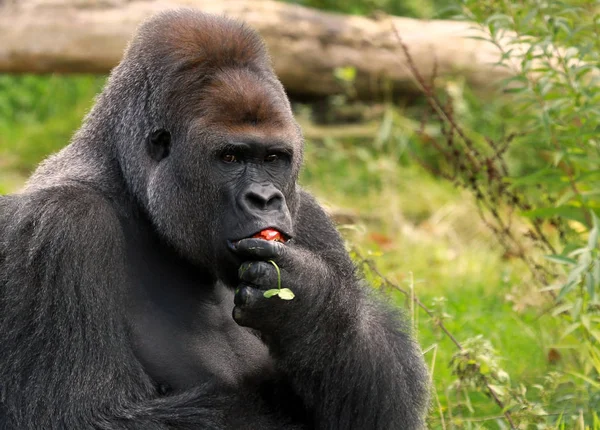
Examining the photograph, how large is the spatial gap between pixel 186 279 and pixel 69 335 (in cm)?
60

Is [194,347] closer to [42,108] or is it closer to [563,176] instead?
[563,176]

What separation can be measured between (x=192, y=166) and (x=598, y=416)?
6.82 ft

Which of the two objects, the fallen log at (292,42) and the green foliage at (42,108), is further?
the green foliage at (42,108)

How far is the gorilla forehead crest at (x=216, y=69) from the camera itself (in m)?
3.34

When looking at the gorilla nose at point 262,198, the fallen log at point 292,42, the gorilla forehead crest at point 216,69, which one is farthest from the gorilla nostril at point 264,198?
the fallen log at point 292,42

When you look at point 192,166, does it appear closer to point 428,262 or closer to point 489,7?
point 489,7

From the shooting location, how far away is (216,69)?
11.3ft

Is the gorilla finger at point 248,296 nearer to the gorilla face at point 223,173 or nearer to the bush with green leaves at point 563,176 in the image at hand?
the gorilla face at point 223,173

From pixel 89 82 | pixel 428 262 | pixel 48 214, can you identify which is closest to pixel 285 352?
pixel 48 214

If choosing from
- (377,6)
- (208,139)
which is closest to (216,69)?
(208,139)

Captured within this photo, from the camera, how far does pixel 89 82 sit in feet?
32.6

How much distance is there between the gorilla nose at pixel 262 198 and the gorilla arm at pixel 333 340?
140mm

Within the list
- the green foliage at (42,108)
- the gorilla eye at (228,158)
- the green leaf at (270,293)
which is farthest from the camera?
the green foliage at (42,108)

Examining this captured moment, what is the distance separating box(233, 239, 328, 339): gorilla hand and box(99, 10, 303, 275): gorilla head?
2.9 inches
